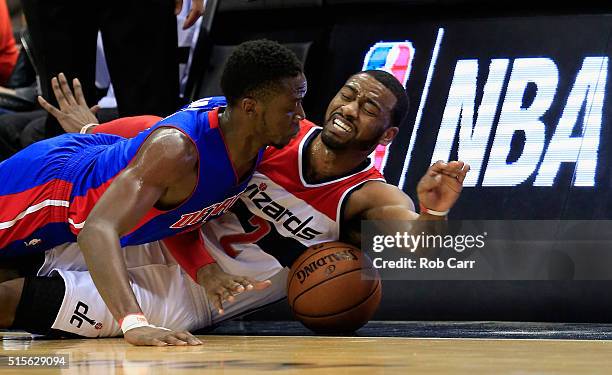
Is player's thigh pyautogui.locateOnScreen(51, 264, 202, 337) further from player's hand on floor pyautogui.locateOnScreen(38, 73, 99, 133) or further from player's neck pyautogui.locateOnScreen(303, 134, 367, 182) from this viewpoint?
player's hand on floor pyautogui.locateOnScreen(38, 73, 99, 133)

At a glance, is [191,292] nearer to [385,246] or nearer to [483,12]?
[385,246]

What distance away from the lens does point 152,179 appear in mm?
2969

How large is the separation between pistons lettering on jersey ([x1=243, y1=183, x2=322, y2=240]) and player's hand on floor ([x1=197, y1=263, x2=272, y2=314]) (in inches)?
11.1

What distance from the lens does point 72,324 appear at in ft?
10.9

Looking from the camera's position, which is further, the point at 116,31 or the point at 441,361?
the point at 116,31

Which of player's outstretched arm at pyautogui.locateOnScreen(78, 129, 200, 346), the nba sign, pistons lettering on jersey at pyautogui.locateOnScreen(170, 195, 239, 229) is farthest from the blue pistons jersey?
the nba sign

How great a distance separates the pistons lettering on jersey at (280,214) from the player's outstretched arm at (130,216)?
48 cm

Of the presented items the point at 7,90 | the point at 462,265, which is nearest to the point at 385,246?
the point at 462,265

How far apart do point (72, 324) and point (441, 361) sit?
4.92 ft

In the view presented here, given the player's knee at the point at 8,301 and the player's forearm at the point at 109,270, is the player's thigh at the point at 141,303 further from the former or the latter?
the player's forearm at the point at 109,270

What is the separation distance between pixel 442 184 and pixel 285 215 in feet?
2.13

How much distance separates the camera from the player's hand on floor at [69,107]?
405cm

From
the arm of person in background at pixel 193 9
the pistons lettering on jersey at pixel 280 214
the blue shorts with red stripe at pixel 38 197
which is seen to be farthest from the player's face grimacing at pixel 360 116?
the arm of person in background at pixel 193 9

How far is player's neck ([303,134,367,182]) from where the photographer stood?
3547mm
